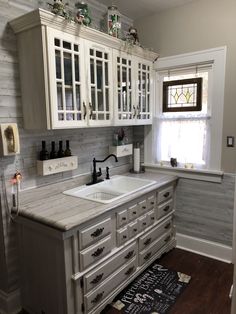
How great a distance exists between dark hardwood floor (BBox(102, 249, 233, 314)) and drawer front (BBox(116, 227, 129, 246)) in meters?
0.51

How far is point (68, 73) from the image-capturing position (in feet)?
5.92

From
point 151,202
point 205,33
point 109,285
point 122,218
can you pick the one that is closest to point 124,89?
point 205,33

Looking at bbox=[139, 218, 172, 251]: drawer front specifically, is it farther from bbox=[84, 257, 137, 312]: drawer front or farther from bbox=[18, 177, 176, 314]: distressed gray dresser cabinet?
bbox=[84, 257, 137, 312]: drawer front

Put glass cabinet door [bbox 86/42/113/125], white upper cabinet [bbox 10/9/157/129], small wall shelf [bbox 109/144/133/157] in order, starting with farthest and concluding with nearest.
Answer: small wall shelf [bbox 109/144/133/157]
glass cabinet door [bbox 86/42/113/125]
white upper cabinet [bbox 10/9/157/129]

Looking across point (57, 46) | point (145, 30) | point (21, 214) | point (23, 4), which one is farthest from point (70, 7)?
point (21, 214)

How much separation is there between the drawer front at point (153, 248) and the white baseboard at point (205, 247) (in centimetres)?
20

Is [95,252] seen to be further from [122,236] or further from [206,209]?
[206,209]

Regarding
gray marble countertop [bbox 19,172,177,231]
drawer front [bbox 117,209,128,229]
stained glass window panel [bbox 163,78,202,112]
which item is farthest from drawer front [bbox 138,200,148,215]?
stained glass window panel [bbox 163,78,202,112]

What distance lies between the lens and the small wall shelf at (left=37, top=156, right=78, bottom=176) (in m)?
1.91

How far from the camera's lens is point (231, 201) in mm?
2459

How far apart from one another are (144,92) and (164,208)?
124 centimetres

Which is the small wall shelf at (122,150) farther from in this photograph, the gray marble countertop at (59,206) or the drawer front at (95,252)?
the drawer front at (95,252)

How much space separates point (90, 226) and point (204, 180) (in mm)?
1454

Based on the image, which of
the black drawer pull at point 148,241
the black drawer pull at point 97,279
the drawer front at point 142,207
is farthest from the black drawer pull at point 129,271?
the drawer front at point 142,207
